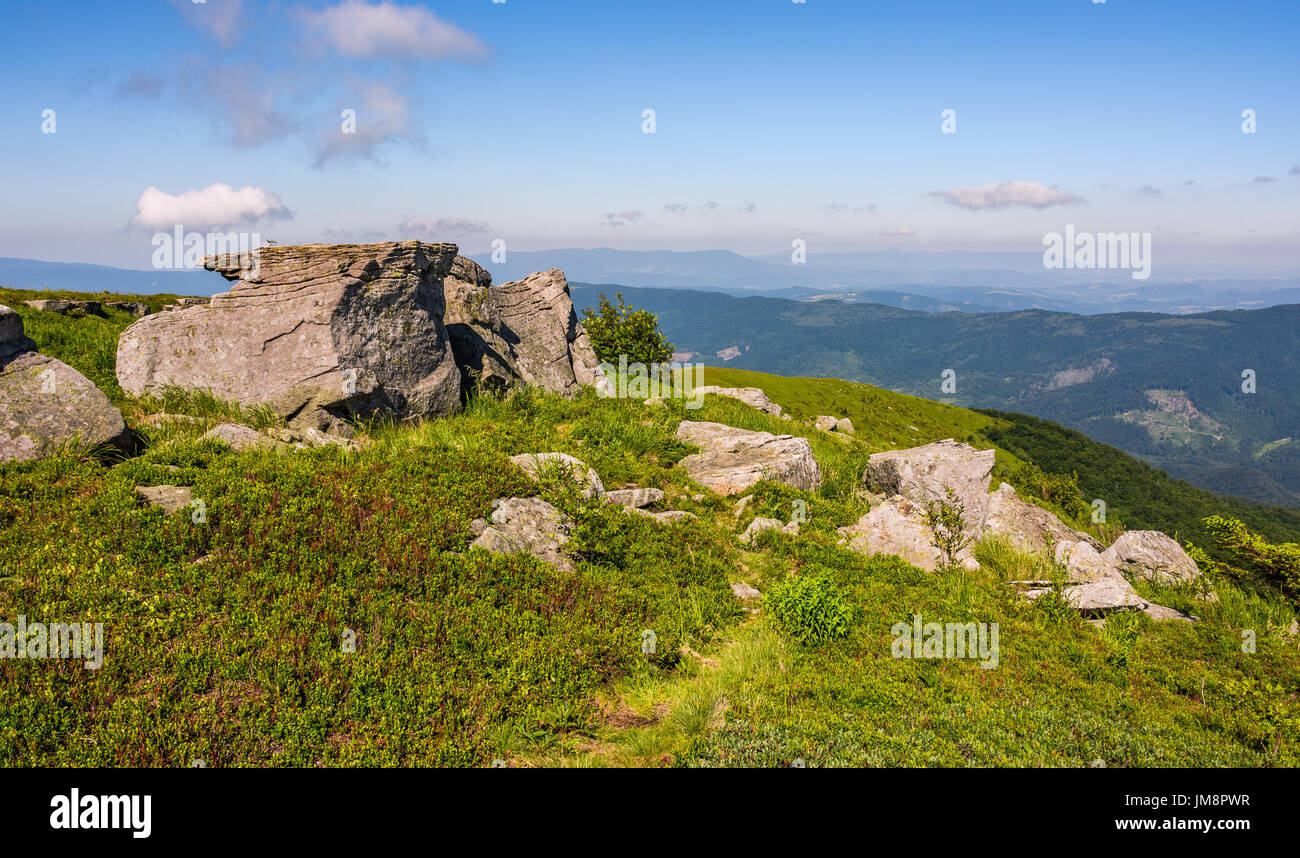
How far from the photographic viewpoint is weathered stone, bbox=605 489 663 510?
13.6m

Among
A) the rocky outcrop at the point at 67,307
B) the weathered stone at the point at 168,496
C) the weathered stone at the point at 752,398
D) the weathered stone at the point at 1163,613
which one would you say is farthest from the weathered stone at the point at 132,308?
the weathered stone at the point at 1163,613

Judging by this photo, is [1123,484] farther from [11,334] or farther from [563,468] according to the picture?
[11,334]

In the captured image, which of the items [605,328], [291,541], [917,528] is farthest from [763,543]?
[605,328]

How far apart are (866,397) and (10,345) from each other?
543 ft

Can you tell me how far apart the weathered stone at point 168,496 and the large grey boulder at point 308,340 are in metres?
4.26

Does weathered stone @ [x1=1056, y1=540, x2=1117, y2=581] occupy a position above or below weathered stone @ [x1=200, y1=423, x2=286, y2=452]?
below

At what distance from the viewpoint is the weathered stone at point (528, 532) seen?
10.7 meters

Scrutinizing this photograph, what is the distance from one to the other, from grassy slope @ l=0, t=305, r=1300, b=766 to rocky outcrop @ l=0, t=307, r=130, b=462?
2.62 feet

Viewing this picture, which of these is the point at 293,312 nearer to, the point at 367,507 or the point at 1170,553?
the point at 367,507

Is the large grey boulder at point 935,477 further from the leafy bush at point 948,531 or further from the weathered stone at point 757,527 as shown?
the weathered stone at point 757,527

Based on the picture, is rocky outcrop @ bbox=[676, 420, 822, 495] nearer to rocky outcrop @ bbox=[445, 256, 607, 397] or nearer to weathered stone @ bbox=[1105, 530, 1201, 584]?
rocky outcrop @ bbox=[445, 256, 607, 397]

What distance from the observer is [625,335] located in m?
52.3

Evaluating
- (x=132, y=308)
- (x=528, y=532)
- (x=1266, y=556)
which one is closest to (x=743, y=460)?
(x=528, y=532)

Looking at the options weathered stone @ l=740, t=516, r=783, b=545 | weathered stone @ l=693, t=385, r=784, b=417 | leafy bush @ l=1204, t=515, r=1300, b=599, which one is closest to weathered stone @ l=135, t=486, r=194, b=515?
weathered stone @ l=740, t=516, r=783, b=545
